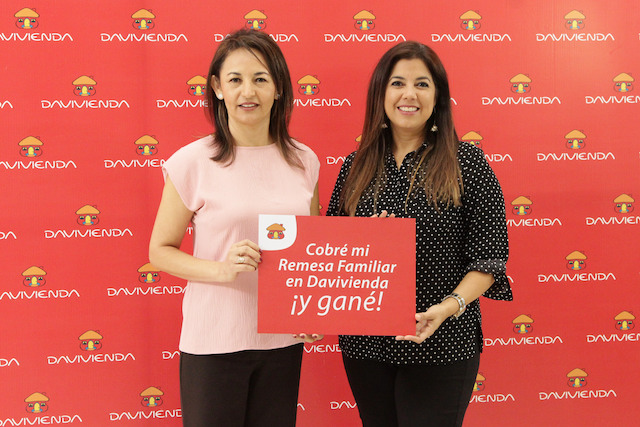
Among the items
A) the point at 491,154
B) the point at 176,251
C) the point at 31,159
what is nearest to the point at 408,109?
the point at 176,251

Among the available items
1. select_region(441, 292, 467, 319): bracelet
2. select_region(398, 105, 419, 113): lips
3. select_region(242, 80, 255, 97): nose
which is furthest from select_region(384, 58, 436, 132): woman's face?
select_region(441, 292, 467, 319): bracelet

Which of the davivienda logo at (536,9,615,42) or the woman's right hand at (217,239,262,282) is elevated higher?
the davivienda logo at (536,9,615,42)

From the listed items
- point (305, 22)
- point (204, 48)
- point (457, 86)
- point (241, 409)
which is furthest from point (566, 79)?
point (241, 409)

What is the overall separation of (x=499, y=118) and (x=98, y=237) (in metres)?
2.07

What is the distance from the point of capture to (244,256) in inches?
56.5

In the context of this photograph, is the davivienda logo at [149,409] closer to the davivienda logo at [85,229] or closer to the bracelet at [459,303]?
the davivienda logo at [85,229]

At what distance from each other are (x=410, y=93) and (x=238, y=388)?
3.48 feet

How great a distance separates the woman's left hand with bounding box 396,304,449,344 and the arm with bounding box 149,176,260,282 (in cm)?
53

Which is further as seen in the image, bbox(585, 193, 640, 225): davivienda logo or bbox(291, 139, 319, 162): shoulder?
bbox(585, 193, 640, 225): davivienda logo

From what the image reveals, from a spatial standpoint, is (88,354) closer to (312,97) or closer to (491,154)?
(312,97)

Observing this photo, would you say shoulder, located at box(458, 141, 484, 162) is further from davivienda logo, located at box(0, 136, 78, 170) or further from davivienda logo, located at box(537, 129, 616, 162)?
davivienda logo, located at box(0, 136, 78, 170)

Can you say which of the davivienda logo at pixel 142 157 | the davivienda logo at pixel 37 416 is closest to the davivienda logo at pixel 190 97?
the davivienda logo at pixel 142 157

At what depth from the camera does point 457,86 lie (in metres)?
2.56

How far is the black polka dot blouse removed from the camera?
1.56 m
